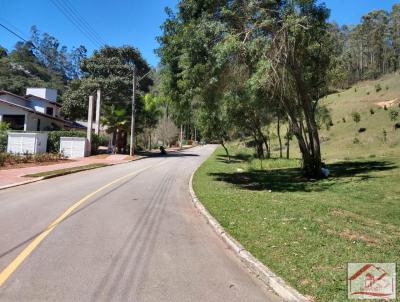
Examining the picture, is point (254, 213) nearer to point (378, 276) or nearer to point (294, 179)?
point (378, 276)

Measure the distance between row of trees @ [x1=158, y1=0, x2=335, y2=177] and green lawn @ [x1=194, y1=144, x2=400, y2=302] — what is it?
164 inches

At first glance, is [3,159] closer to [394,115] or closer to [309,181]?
[309,181]

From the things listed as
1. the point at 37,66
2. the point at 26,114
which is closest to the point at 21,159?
the point at 26,114

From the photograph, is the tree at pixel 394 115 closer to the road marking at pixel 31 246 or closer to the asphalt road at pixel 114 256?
the asphalt road at pixel 114 256

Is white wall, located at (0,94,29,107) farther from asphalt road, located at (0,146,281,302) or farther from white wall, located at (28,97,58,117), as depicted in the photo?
asphalt road, located at (0,146,281,302)

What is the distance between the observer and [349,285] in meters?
5.64

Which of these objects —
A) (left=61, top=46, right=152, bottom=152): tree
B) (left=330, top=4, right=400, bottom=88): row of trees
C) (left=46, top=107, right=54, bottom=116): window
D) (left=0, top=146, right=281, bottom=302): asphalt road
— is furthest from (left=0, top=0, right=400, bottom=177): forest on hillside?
(left=330, top=4, right=400, bottom=88): row of trees

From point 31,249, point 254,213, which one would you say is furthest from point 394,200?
point 31,249

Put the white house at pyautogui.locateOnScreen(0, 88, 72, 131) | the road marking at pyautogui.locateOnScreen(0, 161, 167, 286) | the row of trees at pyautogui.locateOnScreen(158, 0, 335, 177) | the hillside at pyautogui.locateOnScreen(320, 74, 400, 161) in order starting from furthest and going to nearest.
A: the white house at pyautogui.locateOnScreen(0, 88, 72, 131) < the hillside at pyautogui.locateOnScreen(320, 74, 400, 161) < the row of trees at pyautogui.locateOnScreen(158, 0, 335, 177) < the road marking at pyautogui.locateOnScreen(0, 161, 167, 286)

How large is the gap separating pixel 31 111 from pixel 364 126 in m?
33.2

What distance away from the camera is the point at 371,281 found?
5.91m

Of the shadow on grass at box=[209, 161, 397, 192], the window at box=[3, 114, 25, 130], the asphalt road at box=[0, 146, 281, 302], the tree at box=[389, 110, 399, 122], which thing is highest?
the tree at box=[389, 110, 399, 122]

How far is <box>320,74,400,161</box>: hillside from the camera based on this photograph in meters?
35.1

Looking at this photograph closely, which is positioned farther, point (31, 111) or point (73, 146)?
point (31, 111)
